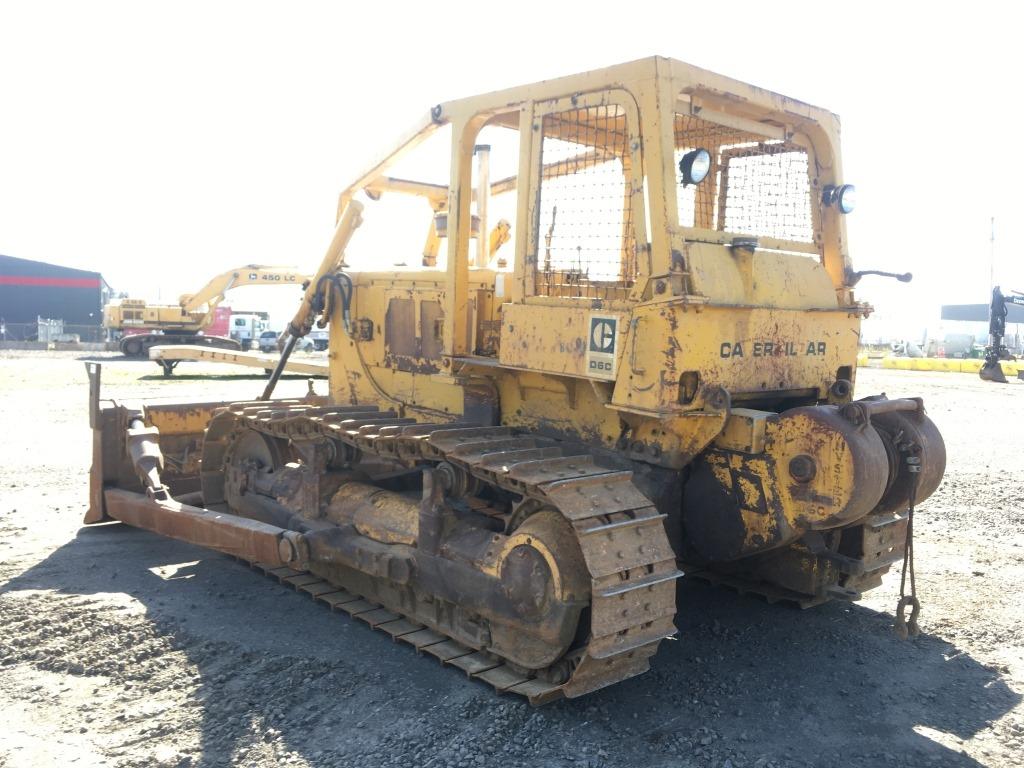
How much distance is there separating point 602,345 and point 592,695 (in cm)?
182

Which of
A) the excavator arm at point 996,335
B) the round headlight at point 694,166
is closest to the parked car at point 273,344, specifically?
the excavator arm at point 996,335

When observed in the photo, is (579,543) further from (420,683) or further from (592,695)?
(420,683)

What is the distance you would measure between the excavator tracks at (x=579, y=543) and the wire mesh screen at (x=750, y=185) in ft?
6.49

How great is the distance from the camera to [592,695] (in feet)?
14.8

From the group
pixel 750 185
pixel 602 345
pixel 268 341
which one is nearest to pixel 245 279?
pixel 268 341

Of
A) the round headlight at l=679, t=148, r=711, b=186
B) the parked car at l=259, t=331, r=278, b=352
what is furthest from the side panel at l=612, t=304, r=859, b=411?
the parked car at l=259, t=331, r=278, b=352

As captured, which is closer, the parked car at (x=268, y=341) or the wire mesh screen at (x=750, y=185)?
the wire mesh screen at (x=750, y=185)

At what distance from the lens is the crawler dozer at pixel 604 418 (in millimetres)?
4387

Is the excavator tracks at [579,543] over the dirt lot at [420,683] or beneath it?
over

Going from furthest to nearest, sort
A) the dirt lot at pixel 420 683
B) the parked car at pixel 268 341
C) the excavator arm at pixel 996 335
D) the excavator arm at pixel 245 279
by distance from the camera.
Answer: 1. the parked car at pixel 268 341
2. the excavator arm at pixel 245 279
3. the excavator arm at pixel 996 335
4. the dirt lot at pixel 420 683

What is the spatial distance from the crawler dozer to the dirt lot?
272 mm

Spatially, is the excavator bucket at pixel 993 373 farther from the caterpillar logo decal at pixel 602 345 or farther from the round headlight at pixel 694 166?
the caterpillar logo decal at pixel 602 345

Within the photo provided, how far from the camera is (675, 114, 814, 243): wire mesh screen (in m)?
5.70

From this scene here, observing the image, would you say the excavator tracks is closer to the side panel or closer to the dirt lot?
the dirt lot
